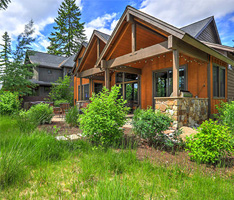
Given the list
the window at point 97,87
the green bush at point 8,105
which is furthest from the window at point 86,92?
the green bush at point 8,105

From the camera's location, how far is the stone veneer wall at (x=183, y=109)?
4703 mm

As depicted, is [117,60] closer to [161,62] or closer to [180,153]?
[161,62]

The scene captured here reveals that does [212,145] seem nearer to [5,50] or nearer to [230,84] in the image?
[230,84]

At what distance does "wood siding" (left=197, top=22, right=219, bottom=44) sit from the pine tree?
78.9 ft

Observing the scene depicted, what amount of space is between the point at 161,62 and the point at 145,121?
17.8ft

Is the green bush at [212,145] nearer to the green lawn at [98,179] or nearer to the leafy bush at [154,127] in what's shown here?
the green lawn at [98,179]

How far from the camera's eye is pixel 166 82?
7.85 meters

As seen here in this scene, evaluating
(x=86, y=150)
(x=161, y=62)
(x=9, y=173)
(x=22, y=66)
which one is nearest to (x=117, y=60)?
(x=161, y=62)

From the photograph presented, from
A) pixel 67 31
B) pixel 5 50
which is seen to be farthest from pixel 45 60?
pixel 67 31

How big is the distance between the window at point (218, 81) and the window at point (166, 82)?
4.10 ft

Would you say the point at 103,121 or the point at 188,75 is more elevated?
the point at 188,75

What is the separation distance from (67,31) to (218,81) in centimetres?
2953

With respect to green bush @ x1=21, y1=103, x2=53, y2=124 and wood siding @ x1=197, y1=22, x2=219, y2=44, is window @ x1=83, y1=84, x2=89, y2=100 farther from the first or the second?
wood siding @ x1=197, y1=22, x2=219, y2=44

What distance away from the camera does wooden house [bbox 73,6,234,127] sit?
196 inches
